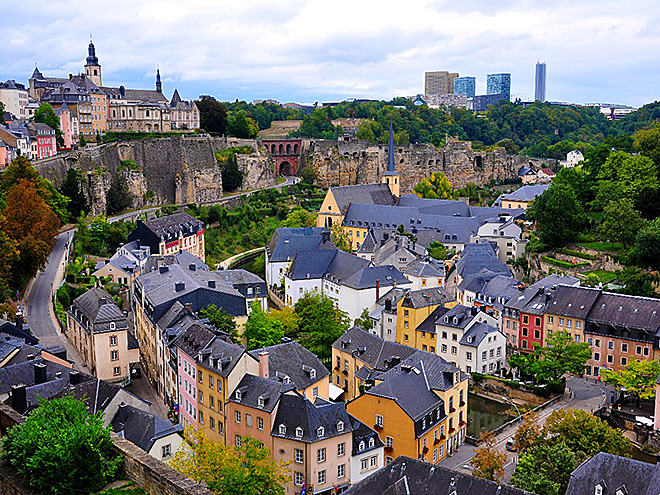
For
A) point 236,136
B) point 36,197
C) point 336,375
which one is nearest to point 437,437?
point 336,375

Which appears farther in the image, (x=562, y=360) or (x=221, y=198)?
(x=221, y=198)

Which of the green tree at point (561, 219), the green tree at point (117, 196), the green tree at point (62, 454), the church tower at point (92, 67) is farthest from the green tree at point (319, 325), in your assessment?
the church tower at point (92, 67)

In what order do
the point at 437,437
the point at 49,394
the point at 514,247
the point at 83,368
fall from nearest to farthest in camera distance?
the point at 49,394 → the point at 437,437 → the point at 83,368 → the point at 514,247

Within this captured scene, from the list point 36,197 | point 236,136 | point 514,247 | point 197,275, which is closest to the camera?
point 197,275

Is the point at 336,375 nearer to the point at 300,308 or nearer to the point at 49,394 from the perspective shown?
the point at 300,308

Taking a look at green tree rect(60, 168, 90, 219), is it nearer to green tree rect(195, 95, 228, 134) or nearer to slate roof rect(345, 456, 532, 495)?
green tree rect(195, 95, 228, 134)

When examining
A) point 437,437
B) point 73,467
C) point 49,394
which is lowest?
point 437,437
